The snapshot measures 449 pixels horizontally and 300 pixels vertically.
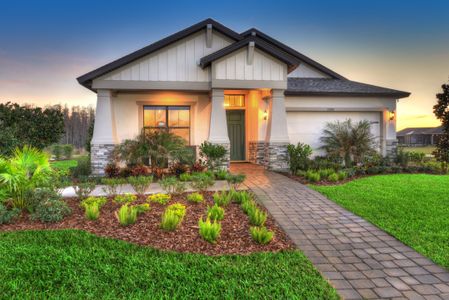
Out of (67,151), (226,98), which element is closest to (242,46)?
(226,98)

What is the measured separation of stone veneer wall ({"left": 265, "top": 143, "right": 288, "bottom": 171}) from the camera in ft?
36.0

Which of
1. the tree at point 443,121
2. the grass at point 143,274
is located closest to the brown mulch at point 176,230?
the grass at point 143,274

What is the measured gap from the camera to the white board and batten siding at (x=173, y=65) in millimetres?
10258

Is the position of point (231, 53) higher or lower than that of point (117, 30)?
lower

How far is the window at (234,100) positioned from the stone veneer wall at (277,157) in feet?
10.1

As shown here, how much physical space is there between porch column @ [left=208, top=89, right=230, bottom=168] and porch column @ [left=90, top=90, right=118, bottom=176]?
3863 millimetres

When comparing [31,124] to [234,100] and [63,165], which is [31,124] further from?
[234,100]

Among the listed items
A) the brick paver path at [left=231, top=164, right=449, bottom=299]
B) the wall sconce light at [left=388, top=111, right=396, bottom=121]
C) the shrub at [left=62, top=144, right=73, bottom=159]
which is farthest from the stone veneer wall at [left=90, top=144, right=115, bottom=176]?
the wall sconce light at [left=388, top=111, right=396, bottom=121]

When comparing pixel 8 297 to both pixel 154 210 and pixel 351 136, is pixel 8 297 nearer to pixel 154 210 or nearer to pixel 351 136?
pixel 154 210

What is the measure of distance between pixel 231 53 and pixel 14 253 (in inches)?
346

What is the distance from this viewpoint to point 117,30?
569 inches

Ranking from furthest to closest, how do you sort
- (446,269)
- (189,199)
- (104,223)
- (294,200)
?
1. (294,200)
2. (189,199)
3. (104,223)
4. (446,269)

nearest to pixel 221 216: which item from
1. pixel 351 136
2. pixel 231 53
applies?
pixel 231 53

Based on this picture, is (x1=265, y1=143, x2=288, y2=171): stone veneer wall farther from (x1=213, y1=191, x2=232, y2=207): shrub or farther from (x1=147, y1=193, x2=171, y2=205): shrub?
(x1=147, y1=193, x2=171, y2=205): shrub
